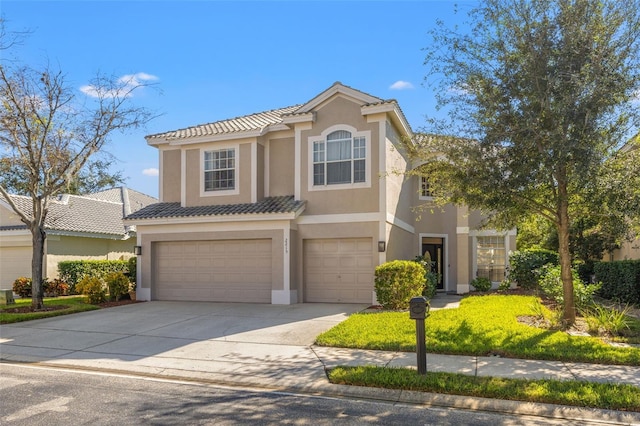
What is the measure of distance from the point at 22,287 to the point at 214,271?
10.1 meters

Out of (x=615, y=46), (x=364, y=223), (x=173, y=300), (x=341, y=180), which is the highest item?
(x=615, y=46)

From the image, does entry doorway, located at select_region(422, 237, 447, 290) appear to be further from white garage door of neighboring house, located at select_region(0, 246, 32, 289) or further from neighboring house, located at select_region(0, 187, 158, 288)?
white garage door of neighboring house, located at select_region(0, 246, 32, 289)

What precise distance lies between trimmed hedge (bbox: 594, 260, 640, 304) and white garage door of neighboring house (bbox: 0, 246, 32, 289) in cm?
2411

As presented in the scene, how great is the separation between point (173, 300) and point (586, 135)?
44.6 ft

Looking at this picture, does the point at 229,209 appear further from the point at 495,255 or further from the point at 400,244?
the point at 495,255

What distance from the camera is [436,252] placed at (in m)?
20.2

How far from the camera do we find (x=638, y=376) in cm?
705

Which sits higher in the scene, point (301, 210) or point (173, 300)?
point (301, 210)

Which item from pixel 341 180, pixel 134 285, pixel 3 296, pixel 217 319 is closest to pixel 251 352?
→ pixel 217 319

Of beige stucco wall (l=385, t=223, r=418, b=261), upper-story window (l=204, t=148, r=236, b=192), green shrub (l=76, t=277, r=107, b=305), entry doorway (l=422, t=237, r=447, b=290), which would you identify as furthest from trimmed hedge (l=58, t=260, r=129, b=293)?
entry doorway (l=422, t=237, r=447, b=290)

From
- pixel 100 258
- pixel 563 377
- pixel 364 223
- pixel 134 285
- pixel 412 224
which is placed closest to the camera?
pixel 563 377

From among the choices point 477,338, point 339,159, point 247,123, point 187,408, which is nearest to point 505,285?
point 339,159

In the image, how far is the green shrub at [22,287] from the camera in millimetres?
20734

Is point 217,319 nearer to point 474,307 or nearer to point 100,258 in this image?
point 474,307
